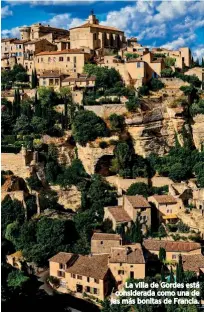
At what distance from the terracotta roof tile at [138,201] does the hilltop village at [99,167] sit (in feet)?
0.34

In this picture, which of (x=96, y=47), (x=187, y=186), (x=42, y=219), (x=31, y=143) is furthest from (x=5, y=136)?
(x=96, y=47)

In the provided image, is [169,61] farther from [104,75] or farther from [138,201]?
[138,201]

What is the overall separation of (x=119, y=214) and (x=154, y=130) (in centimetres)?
852

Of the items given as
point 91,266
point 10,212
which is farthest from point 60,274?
point 10,212

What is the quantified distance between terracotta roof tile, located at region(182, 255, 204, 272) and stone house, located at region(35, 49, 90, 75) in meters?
20.4

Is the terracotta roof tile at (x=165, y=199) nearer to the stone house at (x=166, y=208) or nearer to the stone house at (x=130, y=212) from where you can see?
the stone house at (x=166, y=208)

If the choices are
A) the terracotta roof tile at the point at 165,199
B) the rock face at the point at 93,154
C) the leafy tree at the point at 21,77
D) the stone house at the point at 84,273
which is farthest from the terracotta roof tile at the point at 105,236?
the leafy tree at the point at 21,77

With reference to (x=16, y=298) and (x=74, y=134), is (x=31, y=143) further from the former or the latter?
(x=16, y=298)

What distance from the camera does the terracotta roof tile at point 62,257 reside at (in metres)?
24.3

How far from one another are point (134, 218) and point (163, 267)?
3.52 meters

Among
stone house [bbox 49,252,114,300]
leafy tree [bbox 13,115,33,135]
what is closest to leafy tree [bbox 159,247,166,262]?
stone house [bbox 49,252,114,300]

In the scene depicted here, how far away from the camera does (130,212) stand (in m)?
27.1

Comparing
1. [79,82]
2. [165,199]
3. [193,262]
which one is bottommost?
[193,262]

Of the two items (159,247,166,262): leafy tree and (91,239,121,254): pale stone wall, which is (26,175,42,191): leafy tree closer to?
(91,239,121,254): pale stone wall
